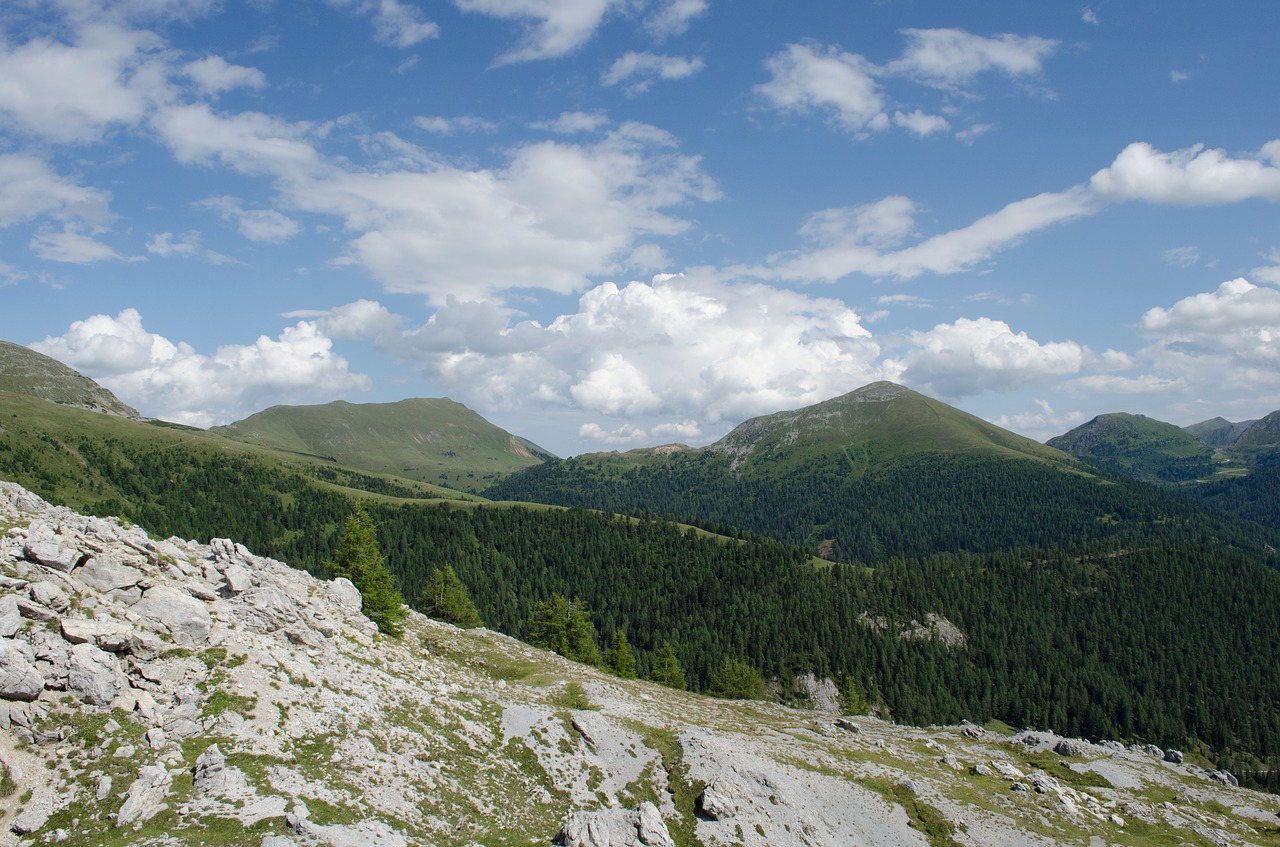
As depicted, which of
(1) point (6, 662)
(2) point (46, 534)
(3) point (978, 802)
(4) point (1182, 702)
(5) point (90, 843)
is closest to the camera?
(5) point (90, 843)

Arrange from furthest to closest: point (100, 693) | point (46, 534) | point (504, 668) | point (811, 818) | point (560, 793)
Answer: point (504, 668) < point (811, 818) < point (560, 793) < point (46, 534) < point (100, 693)

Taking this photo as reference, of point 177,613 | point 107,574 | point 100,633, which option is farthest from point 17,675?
point 107,574

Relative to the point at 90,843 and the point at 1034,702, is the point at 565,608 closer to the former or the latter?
the point at 90,843

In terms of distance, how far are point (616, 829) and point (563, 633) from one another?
6321cm

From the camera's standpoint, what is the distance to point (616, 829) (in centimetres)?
3638

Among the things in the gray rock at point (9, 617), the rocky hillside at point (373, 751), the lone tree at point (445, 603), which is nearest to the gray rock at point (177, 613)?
the rocky hillside at point (373, 751)

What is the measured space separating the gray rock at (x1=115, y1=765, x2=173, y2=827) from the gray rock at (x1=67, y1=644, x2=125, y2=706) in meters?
5.09

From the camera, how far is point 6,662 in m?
27.8

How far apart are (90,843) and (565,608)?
78939mm

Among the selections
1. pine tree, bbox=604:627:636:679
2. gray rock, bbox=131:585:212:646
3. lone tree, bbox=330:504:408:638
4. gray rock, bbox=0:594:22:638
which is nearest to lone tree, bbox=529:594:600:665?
pine tree, bbox=604:627:636:679

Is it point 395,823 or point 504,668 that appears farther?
point 504,668

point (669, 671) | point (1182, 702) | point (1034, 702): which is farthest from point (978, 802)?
point (1182, 702)

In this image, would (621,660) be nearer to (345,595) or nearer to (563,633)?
(563,633)

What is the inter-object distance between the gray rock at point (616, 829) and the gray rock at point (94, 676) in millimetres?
23882
